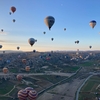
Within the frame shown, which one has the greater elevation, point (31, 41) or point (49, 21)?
point (49, 21)

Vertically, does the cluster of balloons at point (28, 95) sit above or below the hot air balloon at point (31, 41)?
below

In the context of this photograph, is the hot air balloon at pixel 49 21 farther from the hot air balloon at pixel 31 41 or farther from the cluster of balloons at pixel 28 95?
the cluster of balloons at pixel 28 95

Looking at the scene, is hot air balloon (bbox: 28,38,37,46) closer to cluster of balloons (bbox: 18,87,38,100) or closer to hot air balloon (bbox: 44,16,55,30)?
hot air balloon (bbox: 44,16,55,30)

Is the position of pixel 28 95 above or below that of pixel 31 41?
below

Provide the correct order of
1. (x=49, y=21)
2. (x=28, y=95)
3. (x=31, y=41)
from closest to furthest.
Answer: (x=28, y=95) → (x=49, y=21) → (x=31, y=41)

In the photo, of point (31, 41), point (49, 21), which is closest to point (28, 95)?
point (49, 21)

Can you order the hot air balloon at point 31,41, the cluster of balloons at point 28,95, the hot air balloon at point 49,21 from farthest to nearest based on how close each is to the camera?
the hot air balloon at point 31,41, the hot air balloon at point 49,21, the cluster of balloons at point 28,95

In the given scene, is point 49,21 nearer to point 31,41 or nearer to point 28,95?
point 31,41

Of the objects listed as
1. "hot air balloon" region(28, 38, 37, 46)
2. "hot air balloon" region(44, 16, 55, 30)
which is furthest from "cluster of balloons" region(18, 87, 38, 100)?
"hot air balloon" region(28, 38, 37, 46)

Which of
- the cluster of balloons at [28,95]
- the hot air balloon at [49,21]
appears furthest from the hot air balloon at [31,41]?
the cluster of balloons at [28,95]

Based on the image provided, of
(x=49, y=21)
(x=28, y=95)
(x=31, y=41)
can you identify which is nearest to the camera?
(x=28, y=95)

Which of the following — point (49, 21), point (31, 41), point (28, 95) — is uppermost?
point (49, 21)

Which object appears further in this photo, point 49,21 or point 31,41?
point 31,41
